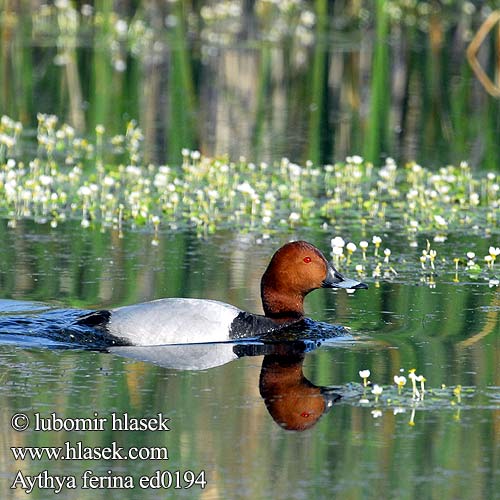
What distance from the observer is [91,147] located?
598 inches

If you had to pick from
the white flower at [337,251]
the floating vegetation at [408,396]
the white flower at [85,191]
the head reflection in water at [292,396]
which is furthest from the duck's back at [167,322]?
the white flower at [85,191]

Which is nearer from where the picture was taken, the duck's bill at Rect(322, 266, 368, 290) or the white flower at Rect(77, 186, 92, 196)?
the duck's bill at Rect(322, 266, 368, 290)

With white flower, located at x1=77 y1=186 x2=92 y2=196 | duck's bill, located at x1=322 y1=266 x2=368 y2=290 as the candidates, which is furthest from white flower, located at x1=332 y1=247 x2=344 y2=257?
white flower, located at x1=77 y1=186 x2=92 y2=196

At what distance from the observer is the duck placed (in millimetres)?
8547

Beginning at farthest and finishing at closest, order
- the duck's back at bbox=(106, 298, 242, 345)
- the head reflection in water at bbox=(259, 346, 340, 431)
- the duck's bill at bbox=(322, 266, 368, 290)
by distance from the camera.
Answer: the duck's bill at bbox=(322, 266, 368, 290) → the duck's back at bbox=(106, 298, 242, 345) → the head reflection in water at bbox=(259, 346, 340, 431)

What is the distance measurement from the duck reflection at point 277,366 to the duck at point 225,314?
0.08m

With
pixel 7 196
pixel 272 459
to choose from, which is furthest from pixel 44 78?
pixel 272 459

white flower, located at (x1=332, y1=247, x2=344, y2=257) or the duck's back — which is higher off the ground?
white flower, located at (x1=332, y1=247, x2=344, y2=257)

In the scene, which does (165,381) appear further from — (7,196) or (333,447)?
(7,196)

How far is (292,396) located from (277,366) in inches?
30.8

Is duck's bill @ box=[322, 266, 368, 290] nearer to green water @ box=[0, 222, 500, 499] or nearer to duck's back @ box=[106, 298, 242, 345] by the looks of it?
green water @ box=[0, 222, 500, 499]

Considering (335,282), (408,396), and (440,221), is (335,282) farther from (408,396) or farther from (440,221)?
(440,221)

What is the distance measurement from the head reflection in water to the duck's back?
50 cm

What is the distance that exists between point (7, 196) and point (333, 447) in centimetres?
678
